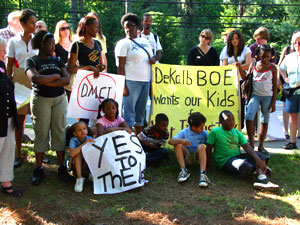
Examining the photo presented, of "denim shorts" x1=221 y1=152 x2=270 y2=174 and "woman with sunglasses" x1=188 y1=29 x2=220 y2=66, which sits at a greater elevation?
"woman with sunglasses" x1=188 y1=29 x2=220 y2=66

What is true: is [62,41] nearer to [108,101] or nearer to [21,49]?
Answer: [21,49]

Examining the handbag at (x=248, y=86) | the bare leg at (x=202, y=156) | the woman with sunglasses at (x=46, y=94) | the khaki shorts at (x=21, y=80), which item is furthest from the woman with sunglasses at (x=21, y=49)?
the handbag at (x=248, y=86)

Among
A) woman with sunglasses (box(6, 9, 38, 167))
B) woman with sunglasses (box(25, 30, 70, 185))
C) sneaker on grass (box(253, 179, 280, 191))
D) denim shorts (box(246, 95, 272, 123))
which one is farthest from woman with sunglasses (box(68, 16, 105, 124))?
sneaker on grass (box(253, 179, 280, 191))

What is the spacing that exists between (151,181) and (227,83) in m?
2.40

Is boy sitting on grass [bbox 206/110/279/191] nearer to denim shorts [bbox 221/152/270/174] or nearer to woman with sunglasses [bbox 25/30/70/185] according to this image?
denim shorts [bbox 221/152/270/174]

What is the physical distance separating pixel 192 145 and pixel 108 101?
4.39 ft

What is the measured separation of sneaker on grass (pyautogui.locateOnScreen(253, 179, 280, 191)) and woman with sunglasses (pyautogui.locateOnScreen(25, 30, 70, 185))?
2556mm

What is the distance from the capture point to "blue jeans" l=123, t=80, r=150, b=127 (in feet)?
18.0

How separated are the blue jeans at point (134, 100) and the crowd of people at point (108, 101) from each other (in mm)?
16

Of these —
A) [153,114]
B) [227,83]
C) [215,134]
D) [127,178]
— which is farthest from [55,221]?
[227,83]

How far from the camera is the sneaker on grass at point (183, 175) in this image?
182 inches

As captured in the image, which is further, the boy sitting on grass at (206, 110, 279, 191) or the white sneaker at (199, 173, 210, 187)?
the boy sitting on grass at (206, 110, 279, 191)

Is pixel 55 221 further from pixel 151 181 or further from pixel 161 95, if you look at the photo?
pixel 161 95

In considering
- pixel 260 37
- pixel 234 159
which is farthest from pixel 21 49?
pixel 260 37
